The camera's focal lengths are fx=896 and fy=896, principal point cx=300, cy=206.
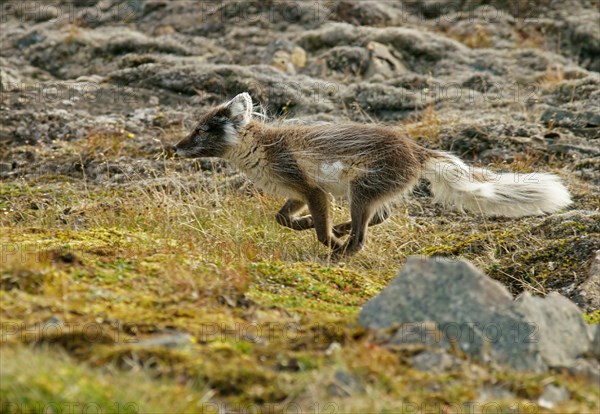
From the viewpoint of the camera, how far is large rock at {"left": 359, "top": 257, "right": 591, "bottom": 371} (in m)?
4.74

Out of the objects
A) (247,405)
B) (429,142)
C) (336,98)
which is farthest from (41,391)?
(336,98)

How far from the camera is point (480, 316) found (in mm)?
4824

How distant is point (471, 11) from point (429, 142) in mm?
7009

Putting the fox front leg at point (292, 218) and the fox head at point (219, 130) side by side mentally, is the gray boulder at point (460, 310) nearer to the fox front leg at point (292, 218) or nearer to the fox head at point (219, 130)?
the fox front leg at point (292, 218)

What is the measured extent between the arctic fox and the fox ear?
0.01 meters

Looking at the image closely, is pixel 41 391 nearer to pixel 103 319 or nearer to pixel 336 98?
pixel 103 319

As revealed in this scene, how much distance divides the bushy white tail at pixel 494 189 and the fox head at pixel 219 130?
6.80 ft

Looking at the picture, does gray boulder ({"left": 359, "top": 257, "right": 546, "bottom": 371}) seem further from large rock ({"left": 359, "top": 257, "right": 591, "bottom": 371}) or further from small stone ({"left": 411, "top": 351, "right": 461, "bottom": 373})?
small stone ({"left": 411, "top": 351, "right": 461, "bottom": 373})

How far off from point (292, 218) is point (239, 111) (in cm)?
127

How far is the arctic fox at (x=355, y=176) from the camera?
8.48 meters

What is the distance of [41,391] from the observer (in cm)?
403

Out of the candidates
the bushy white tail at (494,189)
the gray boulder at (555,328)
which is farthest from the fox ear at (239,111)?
the gray boulder at (555,328)

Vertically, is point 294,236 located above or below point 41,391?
below

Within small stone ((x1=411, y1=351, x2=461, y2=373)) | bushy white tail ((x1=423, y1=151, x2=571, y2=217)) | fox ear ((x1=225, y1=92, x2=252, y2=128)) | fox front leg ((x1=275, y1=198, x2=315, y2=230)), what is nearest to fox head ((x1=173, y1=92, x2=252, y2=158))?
fox ear ((x1=225, y1=92, x2=252, y2=128))
